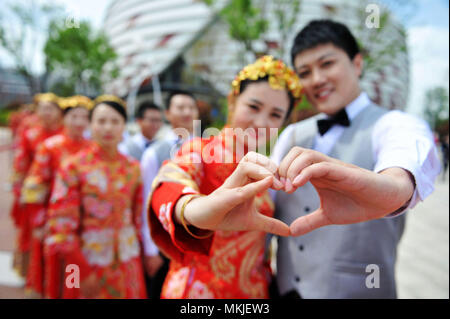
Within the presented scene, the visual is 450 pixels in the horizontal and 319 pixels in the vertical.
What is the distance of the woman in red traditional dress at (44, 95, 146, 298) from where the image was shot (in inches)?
74.9

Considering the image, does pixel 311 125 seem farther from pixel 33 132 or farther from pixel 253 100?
pixel 33 132

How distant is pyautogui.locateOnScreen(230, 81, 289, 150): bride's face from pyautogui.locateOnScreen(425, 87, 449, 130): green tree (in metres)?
0.71

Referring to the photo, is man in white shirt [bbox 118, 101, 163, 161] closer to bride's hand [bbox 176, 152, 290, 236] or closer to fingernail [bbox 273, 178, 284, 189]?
bride's hand [bbox 176, 152, 290, 236]

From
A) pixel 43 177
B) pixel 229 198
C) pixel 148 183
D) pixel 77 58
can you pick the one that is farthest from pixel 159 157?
pixel 77 58

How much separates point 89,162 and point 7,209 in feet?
17.4

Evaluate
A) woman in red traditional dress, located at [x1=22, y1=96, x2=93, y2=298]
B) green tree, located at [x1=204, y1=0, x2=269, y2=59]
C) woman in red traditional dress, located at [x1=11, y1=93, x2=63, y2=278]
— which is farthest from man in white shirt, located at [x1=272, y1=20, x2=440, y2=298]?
green tree, located at [x1=204, y1=0, x2=269, y2=59]

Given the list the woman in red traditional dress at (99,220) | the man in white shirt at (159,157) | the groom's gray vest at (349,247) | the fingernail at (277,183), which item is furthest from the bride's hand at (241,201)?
the woman in red traditional dress at (99,220)

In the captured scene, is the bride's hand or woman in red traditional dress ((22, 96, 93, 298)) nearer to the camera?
the bride's hand

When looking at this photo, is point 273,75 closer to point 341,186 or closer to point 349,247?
point 341,186

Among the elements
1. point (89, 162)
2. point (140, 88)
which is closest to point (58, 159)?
point (89, 162)

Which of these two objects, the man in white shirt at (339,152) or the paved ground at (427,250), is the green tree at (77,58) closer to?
the man in white shirt at (339,152)

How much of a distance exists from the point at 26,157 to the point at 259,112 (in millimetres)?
4071

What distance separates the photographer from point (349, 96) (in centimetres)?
122

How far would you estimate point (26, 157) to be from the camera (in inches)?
153
